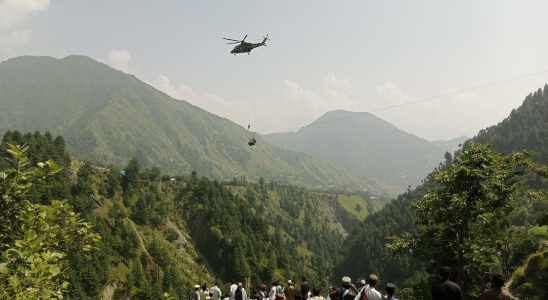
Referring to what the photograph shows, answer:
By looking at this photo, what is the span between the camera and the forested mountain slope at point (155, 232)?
85.1 meters

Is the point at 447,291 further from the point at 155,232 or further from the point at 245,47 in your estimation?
the point at 155,232

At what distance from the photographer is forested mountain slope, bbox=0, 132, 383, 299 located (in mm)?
85062

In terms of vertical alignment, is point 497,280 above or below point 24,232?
below

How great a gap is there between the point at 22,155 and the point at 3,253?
1.77 meters

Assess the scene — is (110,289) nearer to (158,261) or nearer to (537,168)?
(158,261)

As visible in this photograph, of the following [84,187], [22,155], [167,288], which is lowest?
[167,288]

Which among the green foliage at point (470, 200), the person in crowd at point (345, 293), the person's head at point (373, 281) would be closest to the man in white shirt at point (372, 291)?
the person's head at point (373, 281)

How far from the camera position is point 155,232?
113688mm

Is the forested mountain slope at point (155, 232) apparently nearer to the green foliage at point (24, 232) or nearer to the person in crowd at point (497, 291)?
the green foliage at point (24, 232)

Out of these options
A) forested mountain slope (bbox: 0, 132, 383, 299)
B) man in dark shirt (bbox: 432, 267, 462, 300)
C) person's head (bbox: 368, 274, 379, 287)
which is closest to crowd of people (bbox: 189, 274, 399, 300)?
person's head (bbox: 368, 274, 379, 287)

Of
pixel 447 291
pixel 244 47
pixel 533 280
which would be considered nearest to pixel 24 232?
pixel 447 291

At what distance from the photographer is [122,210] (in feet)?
351

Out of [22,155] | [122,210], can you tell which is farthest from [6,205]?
[122,210]

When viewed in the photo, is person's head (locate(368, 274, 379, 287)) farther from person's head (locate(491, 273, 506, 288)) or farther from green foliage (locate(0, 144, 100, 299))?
green foliage (locate(0, 144, 100, 299))
